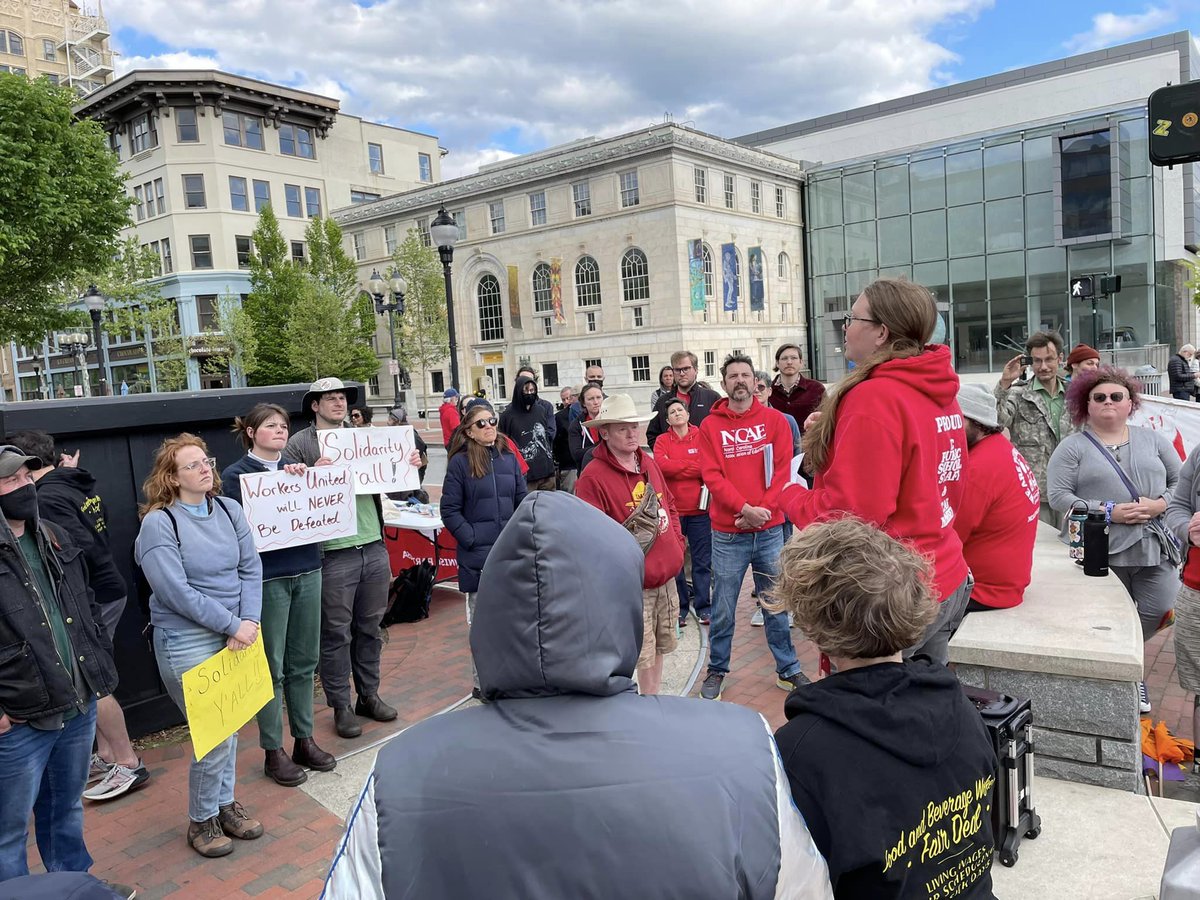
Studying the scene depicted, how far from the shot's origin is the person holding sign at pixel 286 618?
4477mm

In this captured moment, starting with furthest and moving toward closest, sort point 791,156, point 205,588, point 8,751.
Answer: point 791,156 < point 205,588 < point 8,751

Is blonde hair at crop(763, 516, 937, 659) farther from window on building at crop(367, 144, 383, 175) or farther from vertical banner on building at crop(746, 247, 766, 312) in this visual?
window on building at crop(367, 144, 383, 175)

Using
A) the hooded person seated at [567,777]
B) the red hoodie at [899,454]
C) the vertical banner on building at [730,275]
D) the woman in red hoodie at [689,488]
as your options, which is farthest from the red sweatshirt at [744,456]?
the vertical banner on building at [730,275]

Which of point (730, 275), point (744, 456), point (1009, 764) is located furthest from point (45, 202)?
point (730, 275)

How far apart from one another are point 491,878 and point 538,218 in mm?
47088

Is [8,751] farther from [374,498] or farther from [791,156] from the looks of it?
[791,156]

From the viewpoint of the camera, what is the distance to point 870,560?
5.96 feet

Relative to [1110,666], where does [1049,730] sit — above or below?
below

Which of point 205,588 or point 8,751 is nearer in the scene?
point 8,751

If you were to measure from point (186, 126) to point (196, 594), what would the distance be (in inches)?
2229

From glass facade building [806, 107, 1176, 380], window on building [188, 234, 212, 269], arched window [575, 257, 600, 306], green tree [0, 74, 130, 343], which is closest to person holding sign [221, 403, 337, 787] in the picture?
green tree [0, 74, 130, 343]

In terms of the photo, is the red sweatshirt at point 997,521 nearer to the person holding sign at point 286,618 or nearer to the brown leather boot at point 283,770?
the person holding sign at point 286,618

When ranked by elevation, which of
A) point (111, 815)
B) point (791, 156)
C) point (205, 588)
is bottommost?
point (111, 815)

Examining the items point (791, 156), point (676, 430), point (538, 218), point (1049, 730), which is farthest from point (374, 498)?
point (791, 156)
